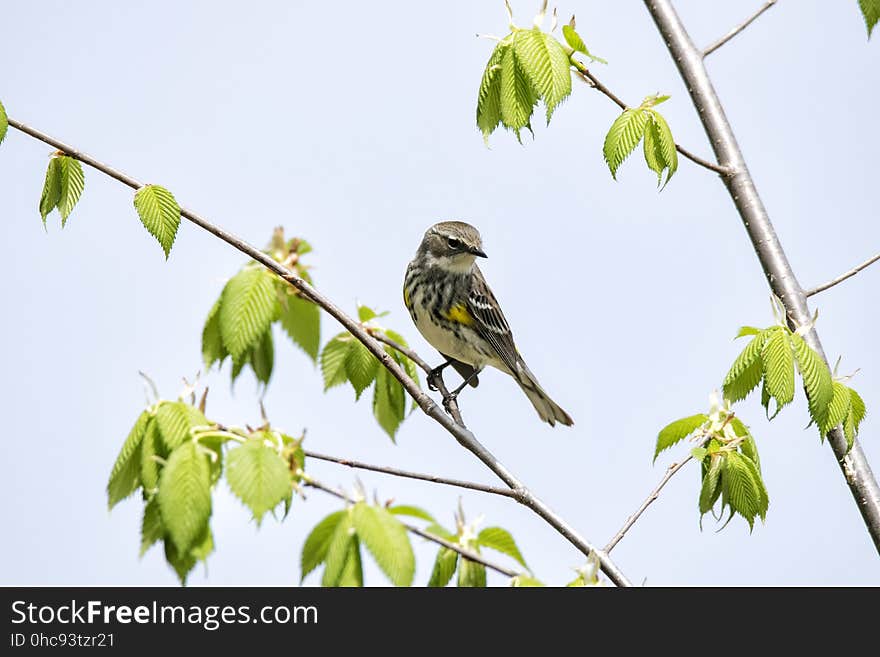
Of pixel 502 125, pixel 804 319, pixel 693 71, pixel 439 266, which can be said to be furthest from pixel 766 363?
pixel 439 266

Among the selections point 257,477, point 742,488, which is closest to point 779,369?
point 742,488

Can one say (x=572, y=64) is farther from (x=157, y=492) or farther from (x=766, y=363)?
(x=157, y=492)

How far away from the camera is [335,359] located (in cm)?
380

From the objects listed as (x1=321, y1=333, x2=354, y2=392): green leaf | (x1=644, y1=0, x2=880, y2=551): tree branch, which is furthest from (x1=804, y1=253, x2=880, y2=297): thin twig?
(x1=321, y1=333, x2=354, y2=392): green leaf

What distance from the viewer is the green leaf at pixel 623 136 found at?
3656 millimetres

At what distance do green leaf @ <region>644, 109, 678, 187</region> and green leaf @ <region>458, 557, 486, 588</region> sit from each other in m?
1.52

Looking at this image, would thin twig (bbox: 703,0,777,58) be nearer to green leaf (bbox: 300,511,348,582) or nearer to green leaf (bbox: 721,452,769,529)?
green leaf (bbox: 721,452,769,529)

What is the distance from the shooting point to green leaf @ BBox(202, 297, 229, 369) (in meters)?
3.11

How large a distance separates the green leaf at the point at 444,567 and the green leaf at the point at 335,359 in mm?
924

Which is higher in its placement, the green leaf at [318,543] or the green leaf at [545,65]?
the green leaf at [545,65]

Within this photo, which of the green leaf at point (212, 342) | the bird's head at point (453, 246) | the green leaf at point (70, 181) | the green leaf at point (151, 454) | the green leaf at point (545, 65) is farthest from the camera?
the bird's head at point (453, 246)

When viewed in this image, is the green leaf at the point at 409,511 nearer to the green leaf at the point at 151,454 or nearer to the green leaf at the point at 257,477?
the green leaf at the point at 257,477

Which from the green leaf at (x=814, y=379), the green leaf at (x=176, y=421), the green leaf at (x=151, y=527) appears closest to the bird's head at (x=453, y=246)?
the green leaf at (x=814, y=379)

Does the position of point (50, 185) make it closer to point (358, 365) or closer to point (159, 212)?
point (159, 212)
